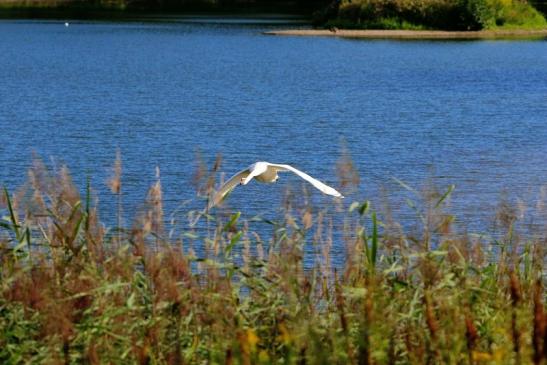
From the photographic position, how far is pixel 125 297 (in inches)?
208

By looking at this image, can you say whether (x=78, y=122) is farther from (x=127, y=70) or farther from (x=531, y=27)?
(x=531, y=27)

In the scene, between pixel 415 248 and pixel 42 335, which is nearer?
pixel 42 335

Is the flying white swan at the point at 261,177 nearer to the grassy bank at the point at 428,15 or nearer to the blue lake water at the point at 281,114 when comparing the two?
the blue lake water at the point at 281,114

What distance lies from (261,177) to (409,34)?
156ft

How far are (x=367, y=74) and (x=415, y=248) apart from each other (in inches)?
1182

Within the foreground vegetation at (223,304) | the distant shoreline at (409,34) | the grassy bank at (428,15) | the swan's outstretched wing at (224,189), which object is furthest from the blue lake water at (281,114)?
the grassy bank at (428,15)

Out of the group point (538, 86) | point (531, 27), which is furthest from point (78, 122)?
point (531, 27)

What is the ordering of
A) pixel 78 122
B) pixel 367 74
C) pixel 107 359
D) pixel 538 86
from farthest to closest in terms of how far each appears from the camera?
pixel 367 74 < pixel 538 86 < pixel 78 122 < pixel 107 359

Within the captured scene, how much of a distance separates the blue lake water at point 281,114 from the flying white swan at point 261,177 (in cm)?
26

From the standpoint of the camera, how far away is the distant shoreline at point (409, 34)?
178 ft

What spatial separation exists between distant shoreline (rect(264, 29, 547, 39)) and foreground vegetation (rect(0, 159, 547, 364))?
4869 cm

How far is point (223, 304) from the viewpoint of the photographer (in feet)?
17.0

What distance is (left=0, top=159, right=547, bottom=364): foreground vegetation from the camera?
473 centimetres

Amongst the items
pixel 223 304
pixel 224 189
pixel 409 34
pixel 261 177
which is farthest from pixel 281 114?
pixel 409 34
